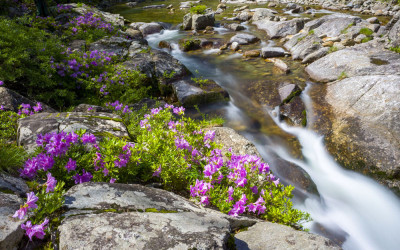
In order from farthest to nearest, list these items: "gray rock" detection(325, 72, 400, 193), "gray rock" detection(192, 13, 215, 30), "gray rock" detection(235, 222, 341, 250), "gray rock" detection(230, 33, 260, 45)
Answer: "gray rock" detection(192, 13, 215, 30) < "gray rock" detection(230, 33, 260, 45) < "gray rock" detection(325, 72, 400, 193) < "gray rock" detection(235, 222, 341, 250)

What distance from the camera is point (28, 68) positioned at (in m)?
6.08

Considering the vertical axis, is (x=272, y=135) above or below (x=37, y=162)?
below

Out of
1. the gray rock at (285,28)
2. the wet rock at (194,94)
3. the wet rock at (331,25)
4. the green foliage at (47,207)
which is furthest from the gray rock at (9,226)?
the gray rock at (285,28)

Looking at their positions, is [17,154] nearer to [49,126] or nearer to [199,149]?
[49,126]

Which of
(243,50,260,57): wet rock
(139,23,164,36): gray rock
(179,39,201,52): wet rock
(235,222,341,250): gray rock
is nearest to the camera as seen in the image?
(235,222,341,250): gray rock

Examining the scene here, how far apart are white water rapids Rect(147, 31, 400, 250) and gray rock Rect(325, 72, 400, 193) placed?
0.30 meters

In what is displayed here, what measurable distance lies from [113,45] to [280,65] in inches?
281

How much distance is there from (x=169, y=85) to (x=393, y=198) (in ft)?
22.1

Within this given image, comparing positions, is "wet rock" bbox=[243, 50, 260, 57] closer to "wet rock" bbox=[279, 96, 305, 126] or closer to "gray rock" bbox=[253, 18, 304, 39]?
"gray rock" bbox=[253, 18, 304, 39]

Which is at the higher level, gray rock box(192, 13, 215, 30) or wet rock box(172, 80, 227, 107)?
gray rock box(192, 13, 215, 30)

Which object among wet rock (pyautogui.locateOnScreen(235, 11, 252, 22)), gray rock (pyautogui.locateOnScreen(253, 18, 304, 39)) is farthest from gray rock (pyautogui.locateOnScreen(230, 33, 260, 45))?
wet rock (pyautogui.locateOnScreen(235, 11, 252, 22))

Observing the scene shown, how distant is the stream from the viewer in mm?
4520

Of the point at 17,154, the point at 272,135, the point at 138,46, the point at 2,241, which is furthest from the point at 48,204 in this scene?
the point at 138,46

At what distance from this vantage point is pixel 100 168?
2.76 meters
